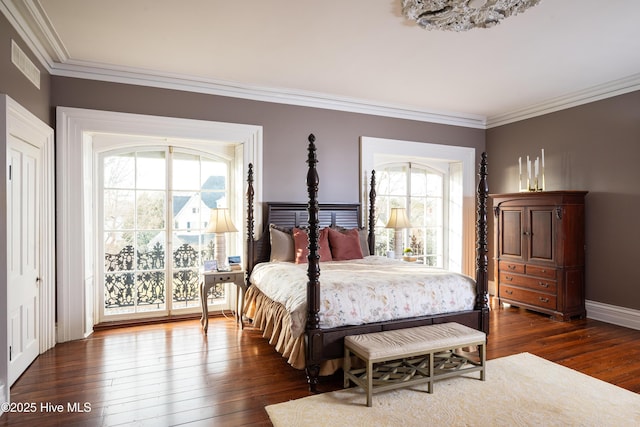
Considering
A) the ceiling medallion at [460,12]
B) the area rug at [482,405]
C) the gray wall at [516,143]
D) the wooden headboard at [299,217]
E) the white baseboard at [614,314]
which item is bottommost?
the area rug at [482,405]

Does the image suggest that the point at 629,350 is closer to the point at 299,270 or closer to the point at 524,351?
the point at 524,351

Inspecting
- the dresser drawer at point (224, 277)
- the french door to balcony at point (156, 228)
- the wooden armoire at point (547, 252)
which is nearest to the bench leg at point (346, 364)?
the dresser drawer at point (224, 277)

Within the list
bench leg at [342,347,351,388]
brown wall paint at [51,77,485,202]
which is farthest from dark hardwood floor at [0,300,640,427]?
brown wall paint at [51,77,485,202]

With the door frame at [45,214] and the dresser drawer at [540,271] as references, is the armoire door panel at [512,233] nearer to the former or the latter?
the dresser drawer at [540,271]

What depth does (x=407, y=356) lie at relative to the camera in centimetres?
262

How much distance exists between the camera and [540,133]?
5.42m

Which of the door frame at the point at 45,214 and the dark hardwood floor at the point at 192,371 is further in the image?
the door frame at the point at 45,214

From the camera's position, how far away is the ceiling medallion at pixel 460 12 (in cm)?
277

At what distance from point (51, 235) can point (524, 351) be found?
464 centimetres

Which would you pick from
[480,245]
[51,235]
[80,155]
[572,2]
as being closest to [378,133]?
[480,245]

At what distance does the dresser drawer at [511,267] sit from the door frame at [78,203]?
15.6 feet

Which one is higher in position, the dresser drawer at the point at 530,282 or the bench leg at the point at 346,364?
the dresser drawer at the point at 530,282

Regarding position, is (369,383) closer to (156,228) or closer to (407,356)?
(407,356)

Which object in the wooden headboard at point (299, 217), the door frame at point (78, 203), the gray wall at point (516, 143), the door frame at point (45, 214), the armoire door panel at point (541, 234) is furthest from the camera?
the armoire door panel at point (541, 234)
